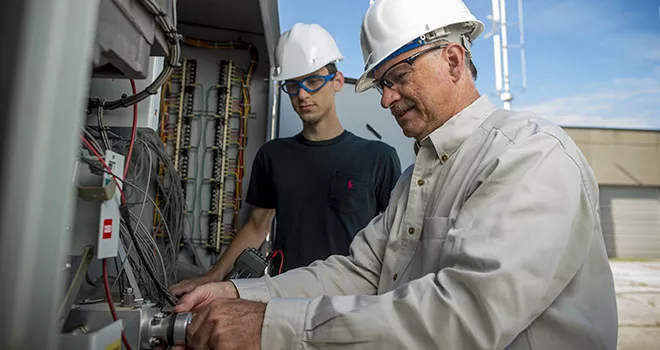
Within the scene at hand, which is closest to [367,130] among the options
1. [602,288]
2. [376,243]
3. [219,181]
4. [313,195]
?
[219,181]

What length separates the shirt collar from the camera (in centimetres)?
101

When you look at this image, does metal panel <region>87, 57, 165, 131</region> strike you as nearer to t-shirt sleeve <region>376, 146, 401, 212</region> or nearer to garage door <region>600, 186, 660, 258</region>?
t-shirt sleeve <region>376, 146, 401, 212</region>

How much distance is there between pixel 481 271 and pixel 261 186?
1.39 metres

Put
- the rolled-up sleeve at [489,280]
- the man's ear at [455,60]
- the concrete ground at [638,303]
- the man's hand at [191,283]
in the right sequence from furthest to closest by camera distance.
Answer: the concrete ground at [638,303], the man's hand at [191,283], the man's ear at [455,60], the rolled-up sleeve at [489,280]

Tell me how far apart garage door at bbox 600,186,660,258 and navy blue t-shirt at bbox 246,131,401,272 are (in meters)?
9.50

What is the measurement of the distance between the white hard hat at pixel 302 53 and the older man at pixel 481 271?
3.38ft

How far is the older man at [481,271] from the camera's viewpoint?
2.23 feet

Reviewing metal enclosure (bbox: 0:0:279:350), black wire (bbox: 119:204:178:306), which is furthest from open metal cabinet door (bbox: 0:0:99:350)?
black wire (bbox: 119:204:178:306)

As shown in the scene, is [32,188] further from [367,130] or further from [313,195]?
[367,130]

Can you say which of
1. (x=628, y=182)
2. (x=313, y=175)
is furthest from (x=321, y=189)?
(x=628, y=182)

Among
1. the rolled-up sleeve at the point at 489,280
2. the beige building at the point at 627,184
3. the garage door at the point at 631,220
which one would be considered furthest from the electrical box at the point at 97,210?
the garage door at the point at 631,220

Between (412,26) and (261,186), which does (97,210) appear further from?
(261,186)

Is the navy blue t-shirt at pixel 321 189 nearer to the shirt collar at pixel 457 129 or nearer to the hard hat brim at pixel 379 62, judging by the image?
the hard hat brim at pixel 379 62

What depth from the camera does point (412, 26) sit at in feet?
3.60
